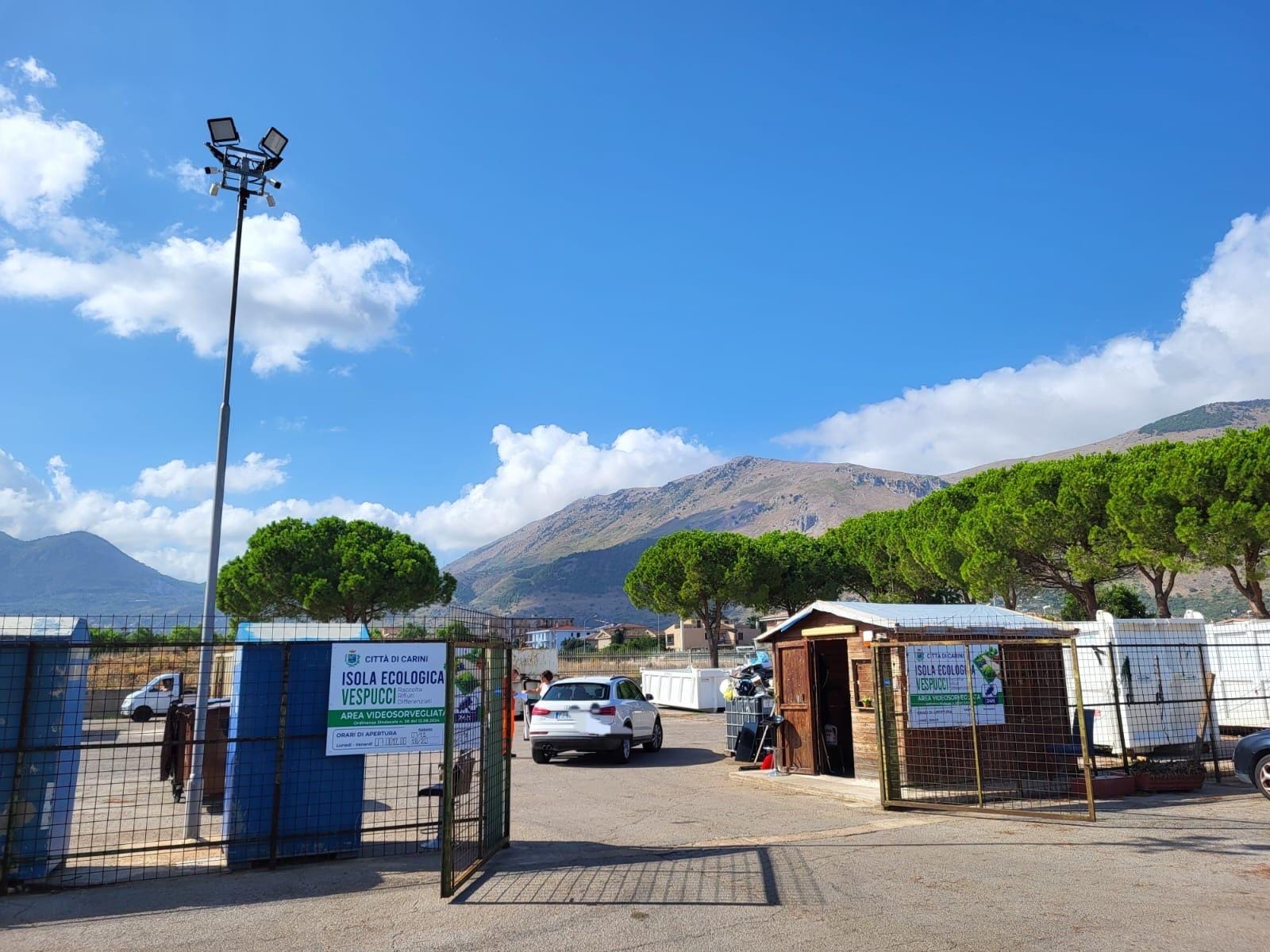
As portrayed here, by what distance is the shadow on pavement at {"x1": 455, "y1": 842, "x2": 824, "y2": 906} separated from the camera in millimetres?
6574

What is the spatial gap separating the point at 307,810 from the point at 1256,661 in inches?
799

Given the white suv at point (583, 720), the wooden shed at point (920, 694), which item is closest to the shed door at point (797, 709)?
the wooden shed at point (920, 694)

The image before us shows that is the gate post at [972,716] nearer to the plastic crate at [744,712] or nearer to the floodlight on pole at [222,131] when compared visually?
the plastic crate at [744,712]

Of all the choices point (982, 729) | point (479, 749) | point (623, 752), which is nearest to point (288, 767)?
point (479, 749)

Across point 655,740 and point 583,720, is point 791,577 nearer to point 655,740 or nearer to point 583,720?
point 655,740

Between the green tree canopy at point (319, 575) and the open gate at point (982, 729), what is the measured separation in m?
44.7

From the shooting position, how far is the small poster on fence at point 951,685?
10828 millimetres

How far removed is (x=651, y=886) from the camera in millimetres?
6938

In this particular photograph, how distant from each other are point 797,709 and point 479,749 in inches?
294

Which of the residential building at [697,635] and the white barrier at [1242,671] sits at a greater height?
the residential building at [697,635]

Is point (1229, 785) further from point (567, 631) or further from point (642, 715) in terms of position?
point (567, 631)

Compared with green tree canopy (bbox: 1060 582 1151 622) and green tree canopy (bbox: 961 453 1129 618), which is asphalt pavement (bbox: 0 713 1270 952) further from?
green tree canopy (bbox: 1060 582 1151 622)

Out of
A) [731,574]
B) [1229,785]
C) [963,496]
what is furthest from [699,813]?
[731,574]

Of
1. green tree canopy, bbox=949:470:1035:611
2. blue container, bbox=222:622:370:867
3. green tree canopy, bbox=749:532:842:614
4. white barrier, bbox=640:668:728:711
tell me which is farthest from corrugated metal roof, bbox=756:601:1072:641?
green tree canopy, bbox=749:532:842:614
